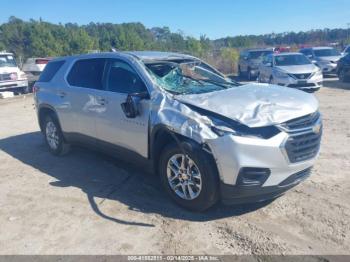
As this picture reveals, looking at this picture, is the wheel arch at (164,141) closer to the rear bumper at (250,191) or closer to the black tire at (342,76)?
the rear bumper at (250,191)

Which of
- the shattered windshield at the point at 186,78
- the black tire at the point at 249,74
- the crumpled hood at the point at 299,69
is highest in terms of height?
the shattered windshield at the point at 186,78

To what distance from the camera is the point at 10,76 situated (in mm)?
17828

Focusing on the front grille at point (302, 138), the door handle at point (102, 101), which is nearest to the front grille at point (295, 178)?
the front grille at point (302, 138)

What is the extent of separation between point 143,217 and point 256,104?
1.82 meters

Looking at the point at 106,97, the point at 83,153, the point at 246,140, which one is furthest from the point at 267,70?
the point at 246,140

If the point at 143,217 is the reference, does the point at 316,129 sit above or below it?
above

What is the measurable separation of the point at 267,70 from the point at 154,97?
11.5 m

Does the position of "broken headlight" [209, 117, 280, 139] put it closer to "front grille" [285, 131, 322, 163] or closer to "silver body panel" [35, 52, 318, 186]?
"silver body panel" [35, 52, 318, 186]

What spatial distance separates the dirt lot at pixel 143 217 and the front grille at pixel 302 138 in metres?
0.69

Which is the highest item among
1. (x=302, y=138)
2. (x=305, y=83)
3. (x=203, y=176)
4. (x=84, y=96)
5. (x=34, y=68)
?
(x=84, y=96)

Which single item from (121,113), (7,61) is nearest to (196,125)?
(121,113)

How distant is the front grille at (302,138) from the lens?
149 inches

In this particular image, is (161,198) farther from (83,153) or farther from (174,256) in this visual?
(83,153)

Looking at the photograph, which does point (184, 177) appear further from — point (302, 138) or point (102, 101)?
point (102, 101)
